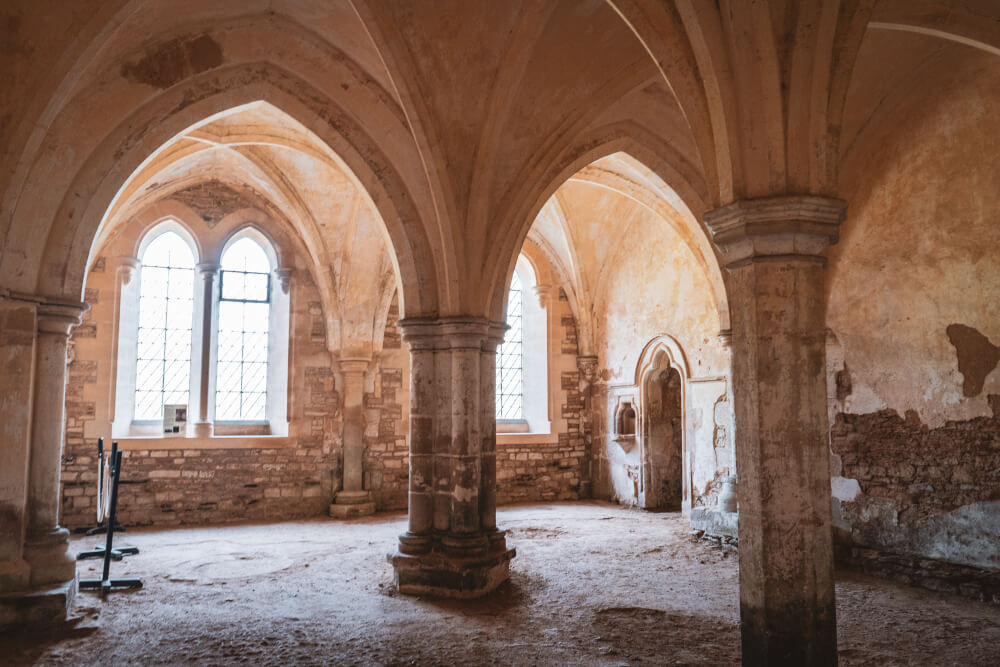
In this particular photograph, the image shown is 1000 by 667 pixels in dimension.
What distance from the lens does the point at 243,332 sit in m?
11.2

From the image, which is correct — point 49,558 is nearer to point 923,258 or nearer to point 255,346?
point 255,346

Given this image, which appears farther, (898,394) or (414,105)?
(898,394)

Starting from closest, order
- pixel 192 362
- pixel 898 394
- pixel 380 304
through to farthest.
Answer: pixel 898 394, pixel 192 362, pixel 380 304

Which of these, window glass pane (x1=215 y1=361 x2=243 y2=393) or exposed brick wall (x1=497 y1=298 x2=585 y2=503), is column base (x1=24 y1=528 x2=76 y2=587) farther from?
exposed brick wall (x1=497 y1=298 x2=585 y2=503)

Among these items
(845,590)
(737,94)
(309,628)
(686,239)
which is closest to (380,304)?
(686,239)

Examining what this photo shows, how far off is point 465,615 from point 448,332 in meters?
2.35

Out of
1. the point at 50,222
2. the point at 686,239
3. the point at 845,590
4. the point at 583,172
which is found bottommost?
the point at 845,590

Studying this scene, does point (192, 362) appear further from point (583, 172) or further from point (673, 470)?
point (673, 470)

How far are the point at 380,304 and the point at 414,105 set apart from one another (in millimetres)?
5638

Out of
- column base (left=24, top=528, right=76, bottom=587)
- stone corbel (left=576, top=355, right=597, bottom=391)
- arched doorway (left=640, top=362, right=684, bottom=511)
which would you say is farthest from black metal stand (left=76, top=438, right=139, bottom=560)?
stone corbel (left=576, top=355, right=597, bottom=391)

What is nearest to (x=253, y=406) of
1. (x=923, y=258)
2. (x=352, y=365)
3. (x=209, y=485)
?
(x=209, y=485)

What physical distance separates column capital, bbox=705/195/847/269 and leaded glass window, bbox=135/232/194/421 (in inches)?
357

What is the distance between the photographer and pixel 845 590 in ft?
20.5

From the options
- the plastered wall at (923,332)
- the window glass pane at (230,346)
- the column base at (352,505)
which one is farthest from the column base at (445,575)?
the window glass pane at (230,346)
